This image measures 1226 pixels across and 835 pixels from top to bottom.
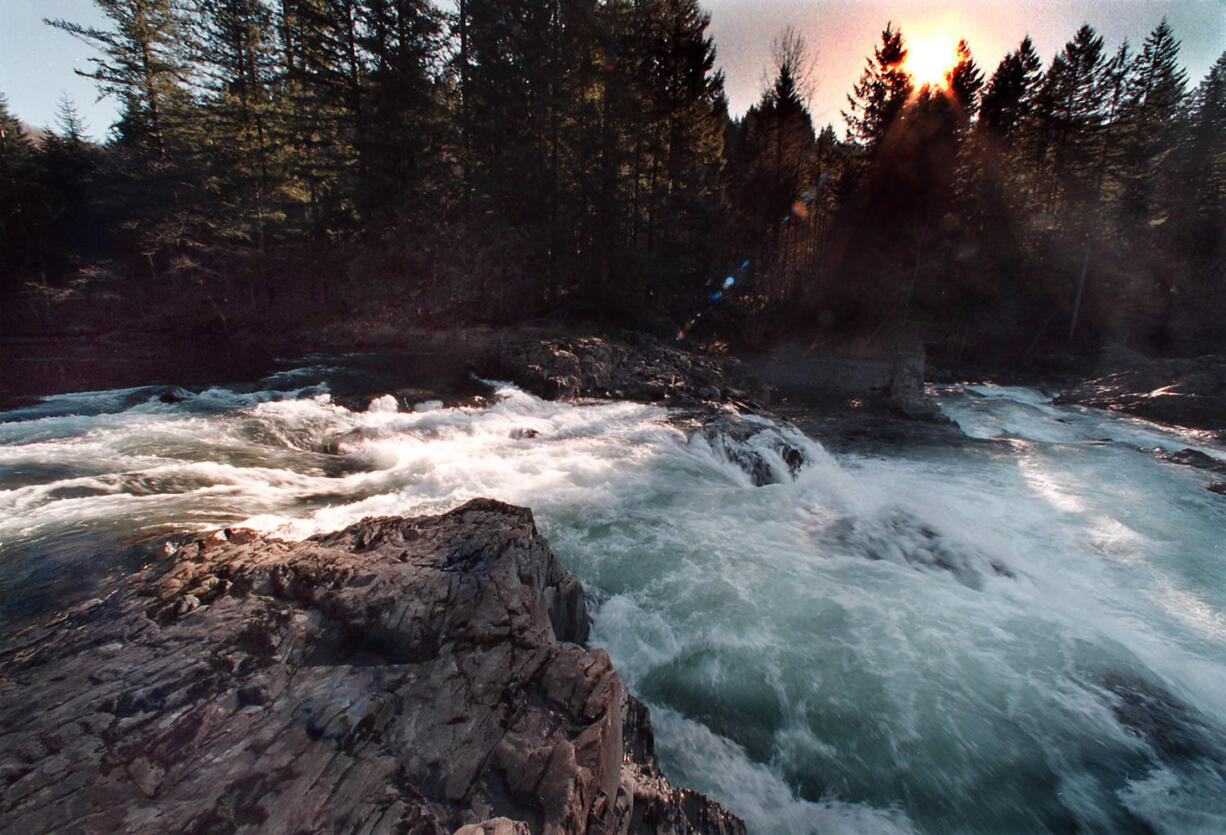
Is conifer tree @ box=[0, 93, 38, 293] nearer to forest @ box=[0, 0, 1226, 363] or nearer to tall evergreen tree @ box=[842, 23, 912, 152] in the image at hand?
forest @ box=[0, 0, 1226, 363]

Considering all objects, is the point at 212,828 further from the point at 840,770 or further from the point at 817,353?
the point at 817,353

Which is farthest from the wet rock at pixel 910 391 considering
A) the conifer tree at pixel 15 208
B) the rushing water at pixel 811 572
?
the conifer tree at pixel 15 208

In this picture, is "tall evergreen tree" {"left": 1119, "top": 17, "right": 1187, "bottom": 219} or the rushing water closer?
the rushing water

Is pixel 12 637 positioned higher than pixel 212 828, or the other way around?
pixel 212 828

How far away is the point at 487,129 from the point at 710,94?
887 cm

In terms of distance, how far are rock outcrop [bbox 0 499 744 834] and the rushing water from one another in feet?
3.53

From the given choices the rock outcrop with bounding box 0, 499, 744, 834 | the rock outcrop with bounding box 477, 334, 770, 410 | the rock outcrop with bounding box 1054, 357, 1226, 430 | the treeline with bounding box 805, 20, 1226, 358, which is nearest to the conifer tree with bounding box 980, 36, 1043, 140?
the treeline with bounding box 805, 20, 1226, 358

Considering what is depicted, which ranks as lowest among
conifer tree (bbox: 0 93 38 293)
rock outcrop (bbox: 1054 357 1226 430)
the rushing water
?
the rushing water

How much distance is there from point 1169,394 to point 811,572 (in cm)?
1467

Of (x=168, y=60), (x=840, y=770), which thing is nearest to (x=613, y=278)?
(x=840, y=770)

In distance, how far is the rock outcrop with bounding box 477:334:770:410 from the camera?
11344 mm

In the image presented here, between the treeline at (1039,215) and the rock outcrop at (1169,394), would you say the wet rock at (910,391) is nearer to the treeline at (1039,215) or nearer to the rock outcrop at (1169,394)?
the rock outcrop at (1169,394)

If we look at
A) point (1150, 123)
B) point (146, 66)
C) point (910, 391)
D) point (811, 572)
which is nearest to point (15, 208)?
point (146, 66)

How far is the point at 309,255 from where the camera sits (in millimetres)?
21578
